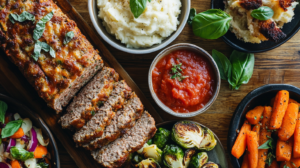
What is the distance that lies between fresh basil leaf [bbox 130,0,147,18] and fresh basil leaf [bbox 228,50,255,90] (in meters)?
1.98

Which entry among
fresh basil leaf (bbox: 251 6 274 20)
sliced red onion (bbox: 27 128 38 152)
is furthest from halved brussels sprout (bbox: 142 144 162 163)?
fresh basil leaf (bbox: 251 6 274 20)

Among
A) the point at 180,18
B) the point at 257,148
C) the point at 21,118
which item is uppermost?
the point at 21,118

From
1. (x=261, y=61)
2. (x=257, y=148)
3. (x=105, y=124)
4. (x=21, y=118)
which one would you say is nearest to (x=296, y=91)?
(x=261, y=61)

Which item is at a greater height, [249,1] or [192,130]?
[249,1]

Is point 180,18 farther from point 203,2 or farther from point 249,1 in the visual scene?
point 249,1

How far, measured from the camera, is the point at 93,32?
4633 mm

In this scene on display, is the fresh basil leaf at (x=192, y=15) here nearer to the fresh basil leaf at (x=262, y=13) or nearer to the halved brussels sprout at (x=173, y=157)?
the fresh basil leaf at (x=262, y=13)

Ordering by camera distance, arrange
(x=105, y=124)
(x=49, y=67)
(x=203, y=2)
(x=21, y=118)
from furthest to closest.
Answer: (x=203, y=2), (x=21, y=118), (x=105, y=124), (x=49, y=67)

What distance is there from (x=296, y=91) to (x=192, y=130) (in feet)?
6.45

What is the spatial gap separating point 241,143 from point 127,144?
197 centimetres

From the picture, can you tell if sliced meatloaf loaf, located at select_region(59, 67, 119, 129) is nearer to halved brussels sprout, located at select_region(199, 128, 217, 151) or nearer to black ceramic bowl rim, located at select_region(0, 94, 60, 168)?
black ceramic bowl rim, located at select_region(0, 94, 60, 168)

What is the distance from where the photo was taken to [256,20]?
166 inches

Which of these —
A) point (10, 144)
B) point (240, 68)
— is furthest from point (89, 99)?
point (240, 68)

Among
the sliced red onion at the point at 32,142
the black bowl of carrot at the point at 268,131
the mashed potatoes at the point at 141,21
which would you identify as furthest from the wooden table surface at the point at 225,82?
the sliced red onion at the point at 32,142
